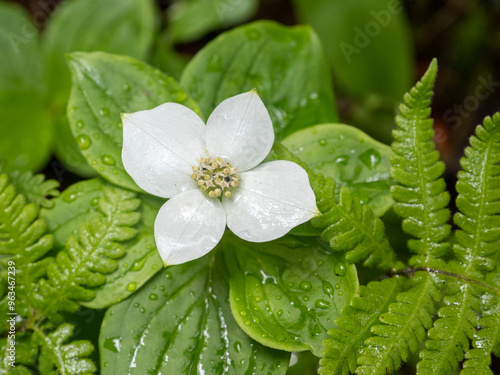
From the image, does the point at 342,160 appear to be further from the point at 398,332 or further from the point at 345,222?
the point at 398,332

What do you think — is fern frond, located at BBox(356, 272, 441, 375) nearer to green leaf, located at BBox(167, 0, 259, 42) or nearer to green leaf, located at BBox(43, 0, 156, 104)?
green leaf, located at BBox(43, 0, 156, 104)

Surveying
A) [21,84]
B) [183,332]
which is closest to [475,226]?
[183,332]

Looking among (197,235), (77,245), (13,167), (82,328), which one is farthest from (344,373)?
(13,167)

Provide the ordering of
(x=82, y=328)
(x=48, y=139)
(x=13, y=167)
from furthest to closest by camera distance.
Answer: (x=48, y=139)
(x=13, y=167)
(x=82, y=328)

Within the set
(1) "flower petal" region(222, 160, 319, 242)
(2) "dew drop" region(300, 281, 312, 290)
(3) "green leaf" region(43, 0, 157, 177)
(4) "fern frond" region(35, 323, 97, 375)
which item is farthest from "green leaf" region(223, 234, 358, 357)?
(3) "green leaf" region(43, 0, 157, 177)

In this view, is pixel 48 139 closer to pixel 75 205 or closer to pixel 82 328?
pixel 75 205
